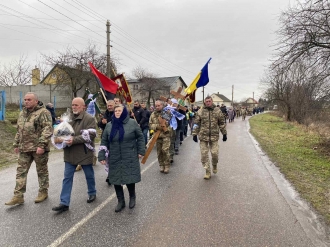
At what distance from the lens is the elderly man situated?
434cm

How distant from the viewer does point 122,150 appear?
14.0 feet

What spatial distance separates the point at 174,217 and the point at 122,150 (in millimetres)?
1321

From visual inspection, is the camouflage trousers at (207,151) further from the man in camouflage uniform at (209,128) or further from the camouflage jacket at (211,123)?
the camouflage jacket at (211,123)

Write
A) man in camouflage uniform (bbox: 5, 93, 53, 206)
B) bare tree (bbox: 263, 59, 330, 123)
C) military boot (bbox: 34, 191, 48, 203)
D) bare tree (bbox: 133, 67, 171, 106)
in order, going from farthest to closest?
bare tree (bbox: 133, 67, 171, 106) → bare tree (bbox: 263, 59, 330, 123) → military boot (bbox: 34, 191, 48, 203) → man in camouflage uniform (bbox: 5, 93, 53, 206)

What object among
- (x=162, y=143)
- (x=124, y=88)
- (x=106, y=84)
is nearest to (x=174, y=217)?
(x=162, y=143)

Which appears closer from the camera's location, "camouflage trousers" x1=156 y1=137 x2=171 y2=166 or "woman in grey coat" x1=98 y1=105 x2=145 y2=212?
"woman in grey coat" x1=98 y1=105 x2=145 y2=212

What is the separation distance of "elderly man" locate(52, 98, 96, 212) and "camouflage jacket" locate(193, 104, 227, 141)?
111 inches

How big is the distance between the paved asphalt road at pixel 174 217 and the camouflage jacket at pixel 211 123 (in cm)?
101

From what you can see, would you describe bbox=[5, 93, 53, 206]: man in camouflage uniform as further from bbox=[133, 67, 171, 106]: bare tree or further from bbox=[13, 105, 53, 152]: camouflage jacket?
bbox=[133, 67, 171, 106]: bare tree

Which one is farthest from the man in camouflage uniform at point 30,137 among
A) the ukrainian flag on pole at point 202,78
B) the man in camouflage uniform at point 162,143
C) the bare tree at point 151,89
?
the bare tree at point 151,89

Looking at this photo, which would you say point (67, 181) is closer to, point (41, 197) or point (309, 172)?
point (41, 197)

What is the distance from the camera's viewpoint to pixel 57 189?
216 inches

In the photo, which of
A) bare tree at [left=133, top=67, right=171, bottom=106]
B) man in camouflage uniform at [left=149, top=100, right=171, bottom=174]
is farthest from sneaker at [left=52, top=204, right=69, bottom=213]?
bare tree at [left=133, top=67, right=171, bottom=106]

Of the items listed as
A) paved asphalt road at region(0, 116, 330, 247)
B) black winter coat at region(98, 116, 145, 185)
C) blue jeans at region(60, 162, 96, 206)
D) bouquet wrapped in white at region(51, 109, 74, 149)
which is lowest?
paved asphalt road at region(0, 116, 330, 247)
